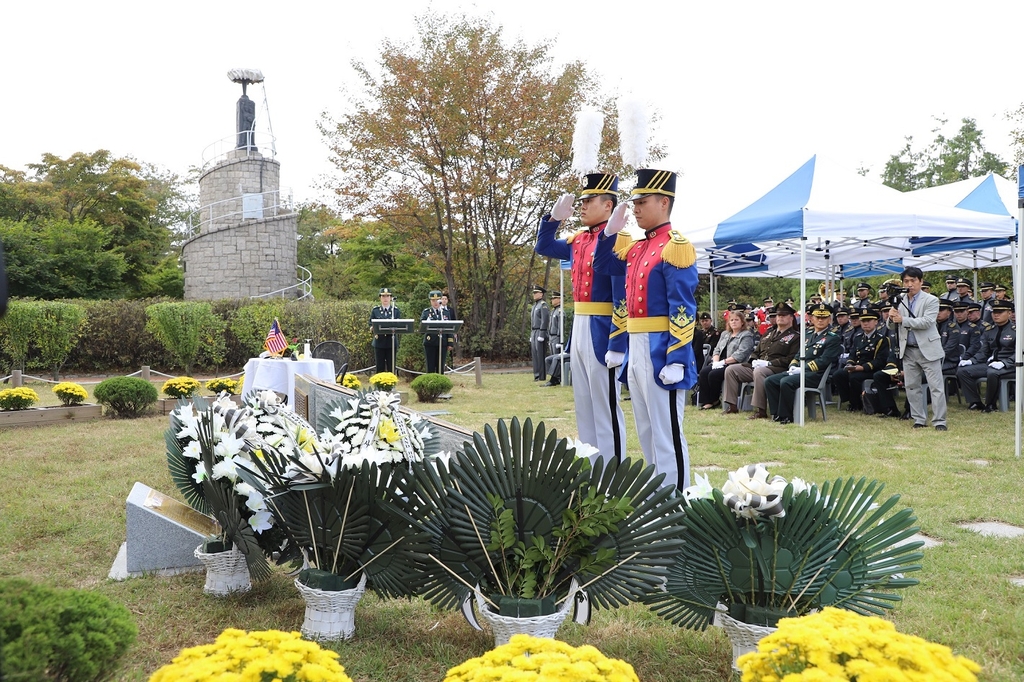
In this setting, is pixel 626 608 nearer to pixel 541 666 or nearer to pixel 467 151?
pixel 541 666

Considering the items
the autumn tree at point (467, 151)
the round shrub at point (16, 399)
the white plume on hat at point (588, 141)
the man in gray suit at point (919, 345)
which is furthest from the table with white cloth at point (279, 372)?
the autumn tree at point (467, 151)

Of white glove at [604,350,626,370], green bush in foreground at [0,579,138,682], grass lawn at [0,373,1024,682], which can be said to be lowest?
grass lawn at [0,373,1024,682]

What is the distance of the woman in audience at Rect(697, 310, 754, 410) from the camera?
10.5 m

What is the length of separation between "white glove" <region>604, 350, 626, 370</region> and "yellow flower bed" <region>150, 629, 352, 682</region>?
9.61ft

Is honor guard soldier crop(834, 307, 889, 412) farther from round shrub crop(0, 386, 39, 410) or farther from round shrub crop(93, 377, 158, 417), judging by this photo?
round shrub crop(0, 386, 39, 410)

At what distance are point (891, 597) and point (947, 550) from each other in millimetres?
1808

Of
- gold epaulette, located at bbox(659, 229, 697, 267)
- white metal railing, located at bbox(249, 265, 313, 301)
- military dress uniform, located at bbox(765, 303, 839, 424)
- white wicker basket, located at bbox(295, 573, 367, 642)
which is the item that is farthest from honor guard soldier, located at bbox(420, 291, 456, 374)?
white metal railing, located at bbox(249, 265, 313, 301)

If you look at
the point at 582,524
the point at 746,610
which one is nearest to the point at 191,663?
the point at 582,524

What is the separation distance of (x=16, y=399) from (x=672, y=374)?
26.0 feet

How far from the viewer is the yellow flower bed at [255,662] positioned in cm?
161

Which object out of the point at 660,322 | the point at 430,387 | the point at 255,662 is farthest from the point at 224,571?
the point at 430,387

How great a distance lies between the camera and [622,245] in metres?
4.45

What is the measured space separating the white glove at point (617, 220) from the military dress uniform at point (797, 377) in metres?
5.53

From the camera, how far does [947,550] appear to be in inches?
153
